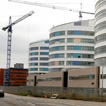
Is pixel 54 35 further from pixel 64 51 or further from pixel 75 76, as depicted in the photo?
pixel 75 76

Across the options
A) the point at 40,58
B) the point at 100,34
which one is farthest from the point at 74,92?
the point at 40,58

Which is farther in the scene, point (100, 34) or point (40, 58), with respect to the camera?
point (40, 58)

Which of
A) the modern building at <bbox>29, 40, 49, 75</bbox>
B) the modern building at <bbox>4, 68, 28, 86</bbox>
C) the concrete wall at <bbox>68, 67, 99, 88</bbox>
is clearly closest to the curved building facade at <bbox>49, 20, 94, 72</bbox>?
the concrete wall at <bbox>68, 67, 99, 88</bbox>

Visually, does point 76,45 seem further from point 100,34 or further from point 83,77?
point 100,34

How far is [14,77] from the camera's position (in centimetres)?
19338

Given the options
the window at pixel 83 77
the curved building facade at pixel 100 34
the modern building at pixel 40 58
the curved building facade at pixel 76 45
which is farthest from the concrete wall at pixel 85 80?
the modern building at pixel 40 58

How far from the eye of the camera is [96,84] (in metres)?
62.6

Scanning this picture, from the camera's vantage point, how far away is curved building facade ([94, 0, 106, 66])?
2518 inches

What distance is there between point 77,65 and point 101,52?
26.2m

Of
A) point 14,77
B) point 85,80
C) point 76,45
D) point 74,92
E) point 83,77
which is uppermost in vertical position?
point 76,45

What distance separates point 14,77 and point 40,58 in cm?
6032

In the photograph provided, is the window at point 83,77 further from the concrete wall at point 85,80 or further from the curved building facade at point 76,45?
the curved building facade at point 76,45

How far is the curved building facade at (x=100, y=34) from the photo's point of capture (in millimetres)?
63969

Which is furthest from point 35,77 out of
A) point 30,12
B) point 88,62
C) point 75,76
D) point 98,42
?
point 30,12
